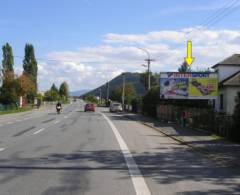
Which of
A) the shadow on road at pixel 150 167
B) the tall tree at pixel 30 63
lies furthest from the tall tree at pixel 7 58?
the shadow on road at pixel 150 167

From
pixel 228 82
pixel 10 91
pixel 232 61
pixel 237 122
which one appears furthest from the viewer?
pixel 10 91

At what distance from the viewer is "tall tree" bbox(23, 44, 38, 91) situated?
366ft

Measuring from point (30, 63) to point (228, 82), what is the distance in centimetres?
7454

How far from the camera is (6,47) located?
332 feet

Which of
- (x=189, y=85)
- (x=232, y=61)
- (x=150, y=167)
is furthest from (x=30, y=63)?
(x=150, y=167)

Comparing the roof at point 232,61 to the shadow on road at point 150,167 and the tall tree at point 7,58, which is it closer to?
the shadow on road at point 150,167

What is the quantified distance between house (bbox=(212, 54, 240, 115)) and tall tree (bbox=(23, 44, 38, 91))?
65.4m

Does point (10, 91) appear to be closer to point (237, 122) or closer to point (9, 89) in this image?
point (9, 89)

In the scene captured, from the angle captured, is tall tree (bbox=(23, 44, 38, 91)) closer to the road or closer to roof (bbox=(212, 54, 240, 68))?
roof (bbox=(212, 54, 240, 68))

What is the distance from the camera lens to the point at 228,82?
45.2 meters

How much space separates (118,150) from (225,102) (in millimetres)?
29983

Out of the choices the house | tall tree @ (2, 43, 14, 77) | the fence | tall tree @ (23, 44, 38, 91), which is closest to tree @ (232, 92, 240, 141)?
the fence

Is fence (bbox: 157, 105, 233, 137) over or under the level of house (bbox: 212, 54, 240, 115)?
under

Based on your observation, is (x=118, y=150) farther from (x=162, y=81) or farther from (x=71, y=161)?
(x=162, y=81)
